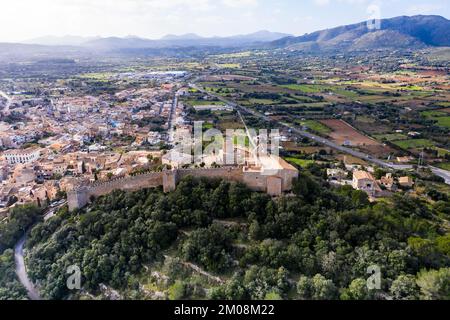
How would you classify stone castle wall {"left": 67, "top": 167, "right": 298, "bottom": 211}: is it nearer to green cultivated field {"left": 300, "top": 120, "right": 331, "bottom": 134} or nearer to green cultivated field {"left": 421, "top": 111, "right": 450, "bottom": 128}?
green cultivated field {"left": 300, "top": 120, "right": 331, "bottom": 134}

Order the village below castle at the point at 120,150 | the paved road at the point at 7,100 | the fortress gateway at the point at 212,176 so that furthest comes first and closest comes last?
1. the paved road at the point at 7,100
2. the village below castle at the point at 120,150
3. the fortress gateway at the point at 212,176

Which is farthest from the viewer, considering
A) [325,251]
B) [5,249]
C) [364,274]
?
[5,249]

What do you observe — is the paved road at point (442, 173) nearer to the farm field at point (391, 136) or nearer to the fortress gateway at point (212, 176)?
the farm field at point (391, 136)

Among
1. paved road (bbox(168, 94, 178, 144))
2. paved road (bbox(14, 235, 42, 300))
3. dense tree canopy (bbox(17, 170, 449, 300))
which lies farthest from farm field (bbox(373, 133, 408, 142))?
paved road (bbox(14, 235, 42, 300))

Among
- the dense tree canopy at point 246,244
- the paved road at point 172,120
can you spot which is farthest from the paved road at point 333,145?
the dense tree canopy at point 246,244
